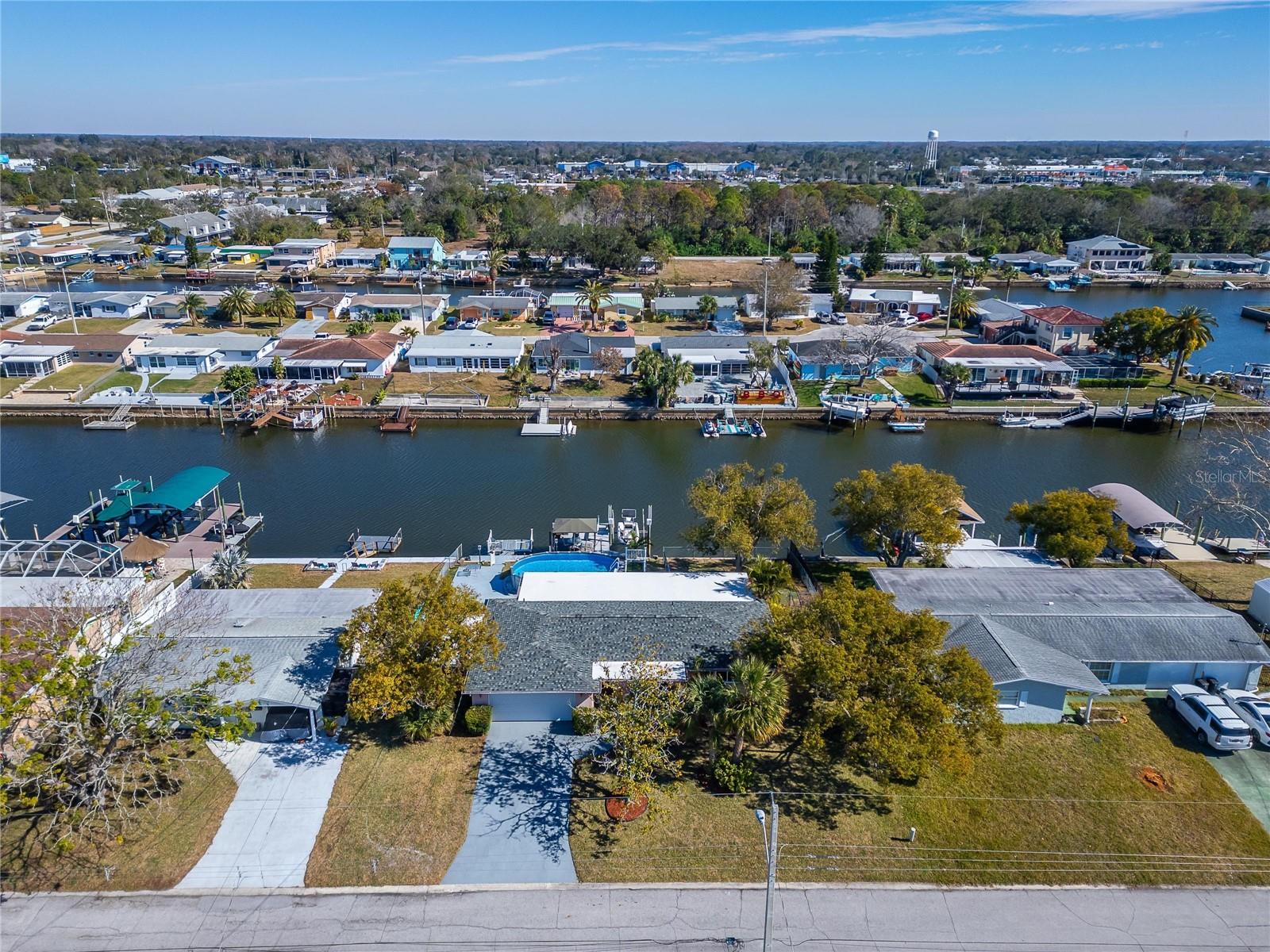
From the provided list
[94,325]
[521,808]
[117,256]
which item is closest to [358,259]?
[117,256]

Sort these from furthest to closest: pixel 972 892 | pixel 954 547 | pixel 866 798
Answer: pixel 954 547
pixel 866 798
pixel 972 892

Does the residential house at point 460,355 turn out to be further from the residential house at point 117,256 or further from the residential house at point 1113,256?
the residential house at point 1113,256

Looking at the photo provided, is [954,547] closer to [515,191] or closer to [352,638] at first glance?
[352,638]

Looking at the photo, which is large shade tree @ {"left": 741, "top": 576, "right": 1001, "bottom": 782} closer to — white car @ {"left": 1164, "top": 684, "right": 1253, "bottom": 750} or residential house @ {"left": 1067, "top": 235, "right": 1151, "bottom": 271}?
white car @ {"left": 1164, "top": 684, "right": 1253, "bottom": 750}

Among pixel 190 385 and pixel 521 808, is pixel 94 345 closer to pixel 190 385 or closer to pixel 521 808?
pixel 190 385

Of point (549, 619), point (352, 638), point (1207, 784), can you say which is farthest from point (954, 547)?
point (352, 638)

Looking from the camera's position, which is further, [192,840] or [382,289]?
[382,289]

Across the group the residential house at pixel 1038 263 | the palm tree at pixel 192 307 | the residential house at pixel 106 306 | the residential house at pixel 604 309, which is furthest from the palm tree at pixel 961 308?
the residential house at pixel 106 306
